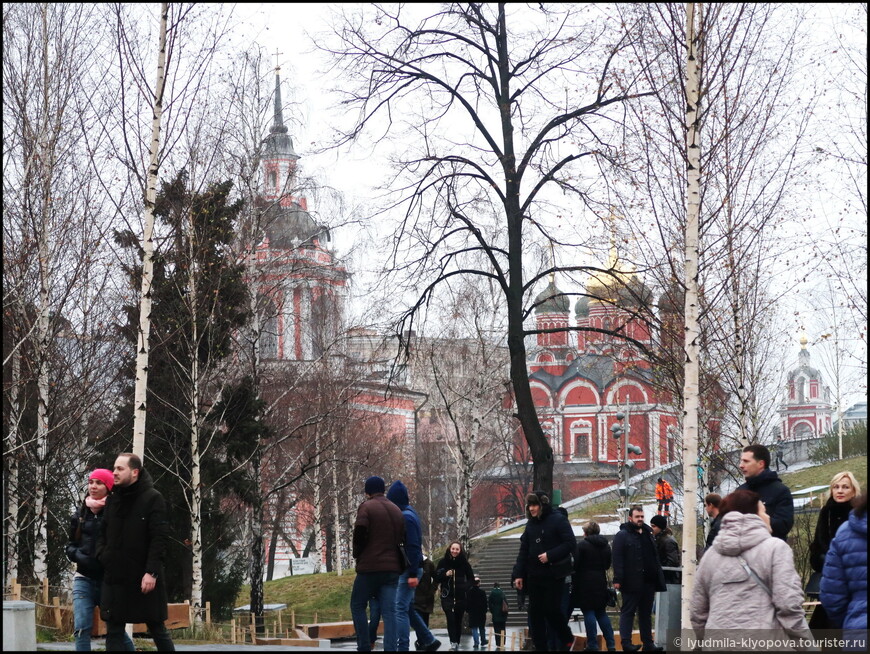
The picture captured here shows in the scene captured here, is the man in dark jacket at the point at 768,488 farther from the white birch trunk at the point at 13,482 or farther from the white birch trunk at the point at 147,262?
the white birch trunk at the point at 13,482

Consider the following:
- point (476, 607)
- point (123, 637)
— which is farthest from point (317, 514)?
point (123, 637)

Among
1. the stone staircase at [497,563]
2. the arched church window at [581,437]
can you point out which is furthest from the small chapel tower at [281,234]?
the arched church window at [581,437]

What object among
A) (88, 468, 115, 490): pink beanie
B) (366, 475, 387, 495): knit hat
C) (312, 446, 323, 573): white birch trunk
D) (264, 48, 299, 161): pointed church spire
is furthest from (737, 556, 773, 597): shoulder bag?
(312, 446, 323, 573): white birch trunk

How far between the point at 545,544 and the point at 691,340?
2369 millimetres

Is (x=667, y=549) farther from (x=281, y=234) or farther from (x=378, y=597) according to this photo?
(x=281, y=234)

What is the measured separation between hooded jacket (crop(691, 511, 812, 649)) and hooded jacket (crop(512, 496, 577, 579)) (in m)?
3.90

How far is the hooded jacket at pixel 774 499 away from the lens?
8672 mm

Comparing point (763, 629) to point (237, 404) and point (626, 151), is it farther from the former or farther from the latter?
point (237, 404)

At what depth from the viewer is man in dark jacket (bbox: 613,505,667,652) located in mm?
11672

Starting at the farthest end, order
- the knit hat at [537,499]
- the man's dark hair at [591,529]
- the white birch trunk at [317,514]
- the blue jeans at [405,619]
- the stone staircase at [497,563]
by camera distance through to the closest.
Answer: the white birch trunk at [317,514], the stone staircase at [497,563], the man's dark hair at [591,529], the knit hat at [537,499], the blue jeans at [405,619]

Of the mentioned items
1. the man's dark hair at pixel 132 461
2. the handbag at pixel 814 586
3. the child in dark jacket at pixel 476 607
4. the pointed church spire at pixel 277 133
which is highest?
the pointed church spire at pixel 277 133

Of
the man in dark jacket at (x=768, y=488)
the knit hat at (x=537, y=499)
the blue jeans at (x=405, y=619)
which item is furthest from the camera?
the knit hat at (x=537, y=499)

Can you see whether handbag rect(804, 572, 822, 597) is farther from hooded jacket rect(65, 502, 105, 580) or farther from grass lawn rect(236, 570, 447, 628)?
grass lawn rect(236, 570, 447, 628)

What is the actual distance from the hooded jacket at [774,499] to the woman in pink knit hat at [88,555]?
4767 millimetres
